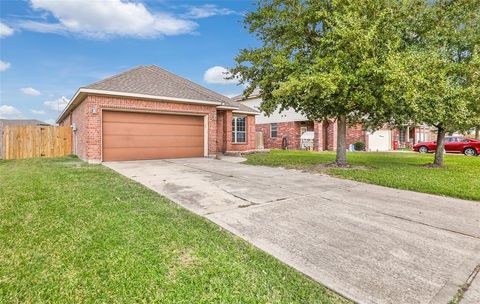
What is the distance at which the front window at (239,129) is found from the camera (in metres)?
18.0

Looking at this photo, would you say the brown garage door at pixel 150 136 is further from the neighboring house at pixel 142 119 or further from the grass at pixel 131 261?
the grass at pixel 131 261

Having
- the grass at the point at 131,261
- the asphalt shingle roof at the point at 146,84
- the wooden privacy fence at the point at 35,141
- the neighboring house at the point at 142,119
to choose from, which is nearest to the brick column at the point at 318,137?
the asphalt shingle roof at the point at 146,84

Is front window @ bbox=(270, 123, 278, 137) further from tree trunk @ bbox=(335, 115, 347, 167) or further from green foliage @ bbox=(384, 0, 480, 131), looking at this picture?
green foliage @ bbox=(384, 0, 480, 131)

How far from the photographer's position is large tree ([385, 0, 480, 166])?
761 centimetres

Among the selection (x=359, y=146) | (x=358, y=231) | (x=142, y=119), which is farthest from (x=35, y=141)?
(x=359, y=146)

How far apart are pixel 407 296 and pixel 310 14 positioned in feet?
29.8

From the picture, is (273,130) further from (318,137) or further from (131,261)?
(131,261)

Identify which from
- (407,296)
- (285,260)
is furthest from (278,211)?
(407,296)

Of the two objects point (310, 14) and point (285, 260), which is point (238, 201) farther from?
point (310, 14)

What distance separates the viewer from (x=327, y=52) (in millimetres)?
8867

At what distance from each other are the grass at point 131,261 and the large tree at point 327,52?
5.81 meters

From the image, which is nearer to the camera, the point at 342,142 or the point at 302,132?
the point at 342,142

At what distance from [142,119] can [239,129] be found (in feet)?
23.7

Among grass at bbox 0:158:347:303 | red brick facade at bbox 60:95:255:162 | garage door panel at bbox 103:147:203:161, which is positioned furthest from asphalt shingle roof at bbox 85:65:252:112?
grass at bbox 0:158:347:303
